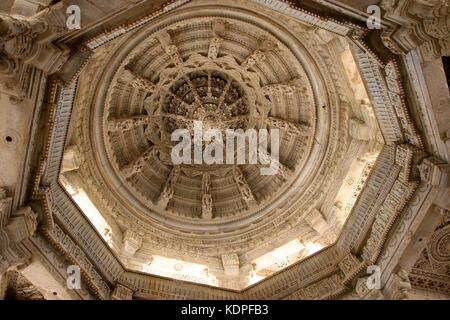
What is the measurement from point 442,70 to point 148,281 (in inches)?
339

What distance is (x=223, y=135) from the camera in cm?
1602

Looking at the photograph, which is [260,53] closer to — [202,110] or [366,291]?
[202,110]

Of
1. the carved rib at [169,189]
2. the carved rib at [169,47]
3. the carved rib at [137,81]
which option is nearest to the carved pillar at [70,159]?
the carved rib at [137,81]

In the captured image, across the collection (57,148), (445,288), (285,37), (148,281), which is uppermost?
(285,37)

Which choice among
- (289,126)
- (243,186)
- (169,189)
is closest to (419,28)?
(289,126)

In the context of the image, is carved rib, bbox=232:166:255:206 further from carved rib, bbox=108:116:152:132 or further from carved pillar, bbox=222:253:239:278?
carved rib, bbox=108:116:152:132

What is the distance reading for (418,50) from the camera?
354 inches

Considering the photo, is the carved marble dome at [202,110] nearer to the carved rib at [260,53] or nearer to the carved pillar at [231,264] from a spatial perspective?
the carved rib at [260,53]

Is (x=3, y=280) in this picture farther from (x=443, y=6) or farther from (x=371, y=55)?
(x=443, y=6)

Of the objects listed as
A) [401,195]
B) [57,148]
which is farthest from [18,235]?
[401,195]

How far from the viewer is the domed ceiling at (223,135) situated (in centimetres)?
1273

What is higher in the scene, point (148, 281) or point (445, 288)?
point (148, 281)

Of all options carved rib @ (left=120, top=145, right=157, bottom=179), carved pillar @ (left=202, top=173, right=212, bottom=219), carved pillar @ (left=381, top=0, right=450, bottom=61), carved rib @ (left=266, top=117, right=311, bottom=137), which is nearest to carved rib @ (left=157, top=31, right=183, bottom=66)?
carved rib @ (left=120, top=145, right=157, bottom=179)

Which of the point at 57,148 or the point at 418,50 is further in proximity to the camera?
the point at 57,148
